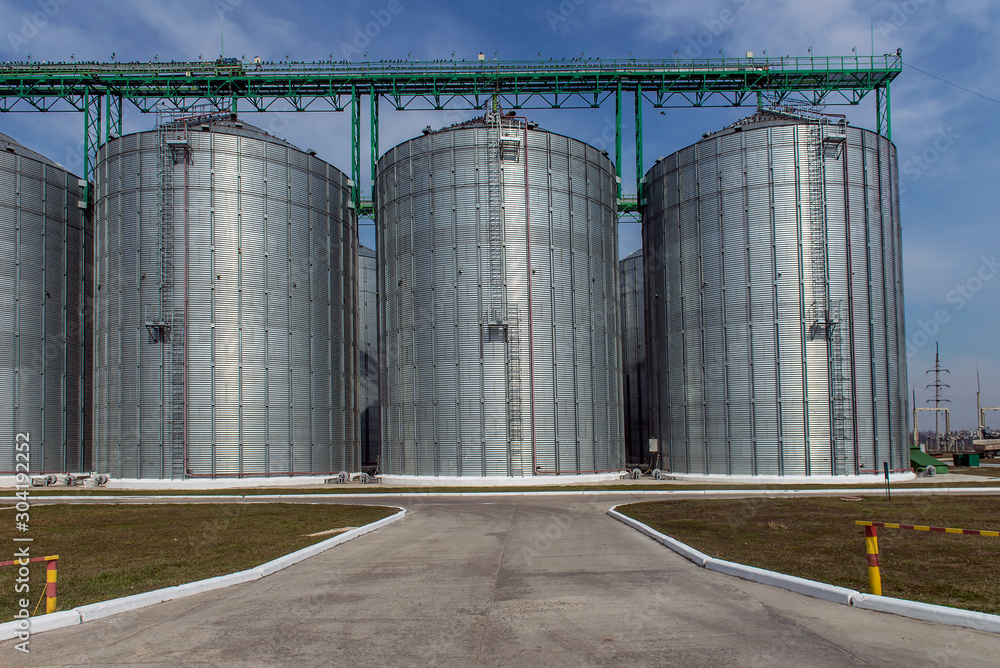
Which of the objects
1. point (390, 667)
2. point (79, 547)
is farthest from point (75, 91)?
point (390, 667)

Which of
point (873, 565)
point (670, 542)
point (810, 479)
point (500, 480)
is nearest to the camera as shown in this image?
point (873, 565)

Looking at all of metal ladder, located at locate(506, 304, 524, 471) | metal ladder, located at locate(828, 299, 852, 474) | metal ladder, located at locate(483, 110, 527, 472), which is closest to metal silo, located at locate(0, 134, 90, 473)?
metal ladder, located at locate(483, 110, 527, 472)

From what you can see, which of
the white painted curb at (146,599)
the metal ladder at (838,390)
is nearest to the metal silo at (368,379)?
the metal ladder at (838,390)

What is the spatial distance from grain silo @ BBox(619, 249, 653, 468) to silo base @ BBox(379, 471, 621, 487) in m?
16.7

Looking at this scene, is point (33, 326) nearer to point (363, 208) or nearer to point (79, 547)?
point (363, 208)

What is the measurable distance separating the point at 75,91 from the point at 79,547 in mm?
47845

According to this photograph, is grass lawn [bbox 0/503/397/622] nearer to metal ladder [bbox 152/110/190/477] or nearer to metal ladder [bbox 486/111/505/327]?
metal ladder [bbox 152/110/190/477]

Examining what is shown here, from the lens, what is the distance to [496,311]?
148 ft

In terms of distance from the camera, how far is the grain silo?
2463 inches

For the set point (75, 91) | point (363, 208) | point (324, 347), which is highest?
point (75, 91)

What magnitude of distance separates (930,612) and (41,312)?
53.3 m

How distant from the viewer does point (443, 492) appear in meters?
37.4

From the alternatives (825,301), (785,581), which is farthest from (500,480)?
(785,581)

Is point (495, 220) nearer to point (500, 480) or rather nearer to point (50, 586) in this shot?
point (500, 480)
